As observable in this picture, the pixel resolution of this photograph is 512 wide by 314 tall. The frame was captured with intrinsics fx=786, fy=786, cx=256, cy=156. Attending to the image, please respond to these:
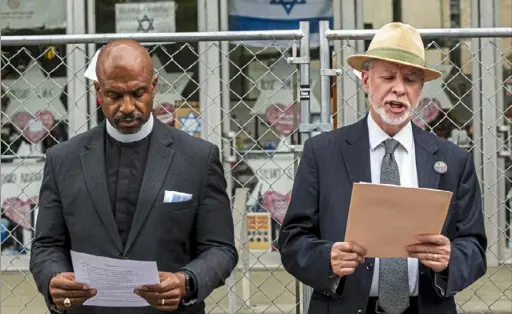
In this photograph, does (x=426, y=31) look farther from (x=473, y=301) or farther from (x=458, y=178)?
(x=473, y=301)

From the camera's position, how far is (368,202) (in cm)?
259

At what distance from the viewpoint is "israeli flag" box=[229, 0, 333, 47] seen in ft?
27.5

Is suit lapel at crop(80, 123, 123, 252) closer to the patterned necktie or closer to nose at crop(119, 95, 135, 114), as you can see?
nose at crop(119, 95, 135, 114)

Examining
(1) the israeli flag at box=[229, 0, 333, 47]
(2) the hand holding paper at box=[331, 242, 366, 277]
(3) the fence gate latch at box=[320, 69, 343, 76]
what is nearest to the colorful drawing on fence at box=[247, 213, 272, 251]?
(1) the israeli flag at box=[229, 0, 333, 47]

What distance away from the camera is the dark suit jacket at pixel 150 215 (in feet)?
9.20

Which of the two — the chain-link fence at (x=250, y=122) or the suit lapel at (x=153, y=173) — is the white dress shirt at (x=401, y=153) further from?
the chain-link fence at (x=250, y=122)

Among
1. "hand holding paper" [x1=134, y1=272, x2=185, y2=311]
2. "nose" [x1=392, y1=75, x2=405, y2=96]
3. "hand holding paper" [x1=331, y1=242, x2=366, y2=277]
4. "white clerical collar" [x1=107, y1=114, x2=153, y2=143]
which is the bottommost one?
"hand holding paper" [x1=134, y1=272, x2=185, y2=311]

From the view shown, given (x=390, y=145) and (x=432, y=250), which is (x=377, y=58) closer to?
(x=390, y=145)

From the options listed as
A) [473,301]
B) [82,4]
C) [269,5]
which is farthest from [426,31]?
[82,4]

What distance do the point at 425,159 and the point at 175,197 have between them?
0.95 metres

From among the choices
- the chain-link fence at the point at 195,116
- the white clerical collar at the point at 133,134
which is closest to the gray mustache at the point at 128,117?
the white clerical collar at the point at 133,134

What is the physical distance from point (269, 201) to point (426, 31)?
14.8 ft

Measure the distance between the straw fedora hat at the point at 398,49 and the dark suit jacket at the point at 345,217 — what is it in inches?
10.5

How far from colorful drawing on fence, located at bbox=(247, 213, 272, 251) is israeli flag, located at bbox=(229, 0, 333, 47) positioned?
2321mm
